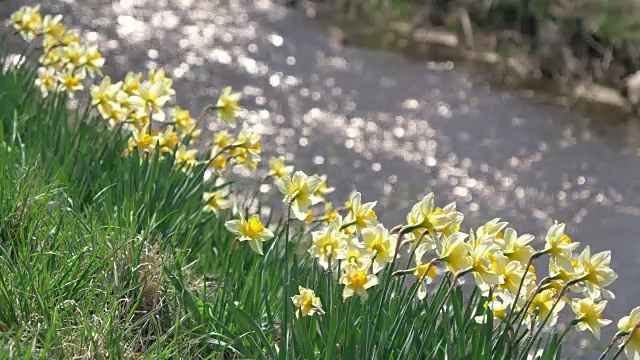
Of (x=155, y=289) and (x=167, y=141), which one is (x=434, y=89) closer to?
(x=167, y=141)

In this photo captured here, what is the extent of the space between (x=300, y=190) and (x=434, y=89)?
4972 mm

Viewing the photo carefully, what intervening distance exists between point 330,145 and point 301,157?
1.16 feet

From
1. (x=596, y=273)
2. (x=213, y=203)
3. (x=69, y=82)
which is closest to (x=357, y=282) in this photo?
(x=596, y=273)

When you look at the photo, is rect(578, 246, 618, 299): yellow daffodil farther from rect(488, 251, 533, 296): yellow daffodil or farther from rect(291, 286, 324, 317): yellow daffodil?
rect(291, 286, 324, 317): yellow daffodil

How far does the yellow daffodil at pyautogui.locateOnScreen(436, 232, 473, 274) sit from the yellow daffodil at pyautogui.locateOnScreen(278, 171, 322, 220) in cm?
39

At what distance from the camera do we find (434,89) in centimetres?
710

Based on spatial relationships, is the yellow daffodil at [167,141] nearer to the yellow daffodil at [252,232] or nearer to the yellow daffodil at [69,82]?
the yellow daffodil at [69,82]

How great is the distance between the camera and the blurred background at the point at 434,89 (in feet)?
17.6

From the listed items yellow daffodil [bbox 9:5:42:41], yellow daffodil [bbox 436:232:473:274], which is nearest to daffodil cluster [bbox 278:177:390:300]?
yellow daffodil [bbox 436:232:473:274]

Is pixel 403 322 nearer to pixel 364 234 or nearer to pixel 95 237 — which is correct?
pixel 364 234

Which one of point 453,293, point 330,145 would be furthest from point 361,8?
point 453,293

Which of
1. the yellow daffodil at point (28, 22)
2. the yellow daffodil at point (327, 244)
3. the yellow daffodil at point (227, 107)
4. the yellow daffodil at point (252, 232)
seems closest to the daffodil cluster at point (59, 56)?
the yellow daffodil at point (28, 22)

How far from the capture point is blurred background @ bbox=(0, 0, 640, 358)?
5363 millimetres

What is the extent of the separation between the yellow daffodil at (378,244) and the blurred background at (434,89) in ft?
6.33
